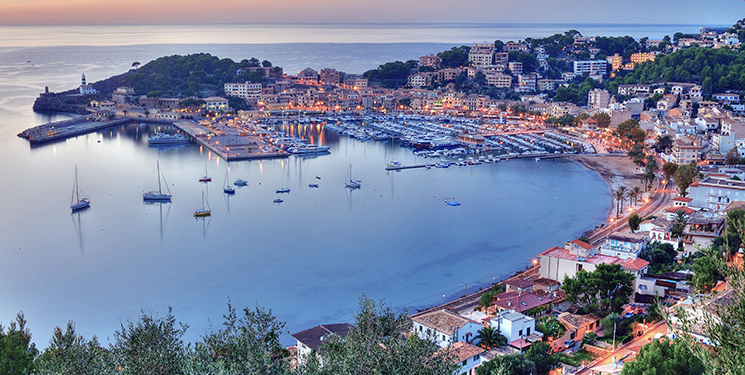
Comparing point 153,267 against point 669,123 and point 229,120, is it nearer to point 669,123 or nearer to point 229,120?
point 669,123

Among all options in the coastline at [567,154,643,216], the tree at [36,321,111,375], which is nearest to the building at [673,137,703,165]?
the coastline at [567,154,643,216]

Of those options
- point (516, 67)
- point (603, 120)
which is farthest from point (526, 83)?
point (603, 120)

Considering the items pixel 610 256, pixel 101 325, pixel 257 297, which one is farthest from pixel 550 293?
pixel 101 325

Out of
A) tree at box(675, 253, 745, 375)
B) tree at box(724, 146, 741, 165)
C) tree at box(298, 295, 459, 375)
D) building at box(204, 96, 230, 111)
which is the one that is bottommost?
tree at box(298, 295, 459, 375)

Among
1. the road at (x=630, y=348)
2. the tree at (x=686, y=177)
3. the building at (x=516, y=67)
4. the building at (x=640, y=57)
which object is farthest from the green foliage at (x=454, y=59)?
the road at (x=630, y=348)

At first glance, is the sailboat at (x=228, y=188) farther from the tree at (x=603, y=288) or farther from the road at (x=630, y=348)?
the road at (x=630, y=348)

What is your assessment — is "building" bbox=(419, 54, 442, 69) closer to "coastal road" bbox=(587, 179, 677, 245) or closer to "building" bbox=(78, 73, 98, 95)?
"building" bbox=(78, 73, 98, 95)
